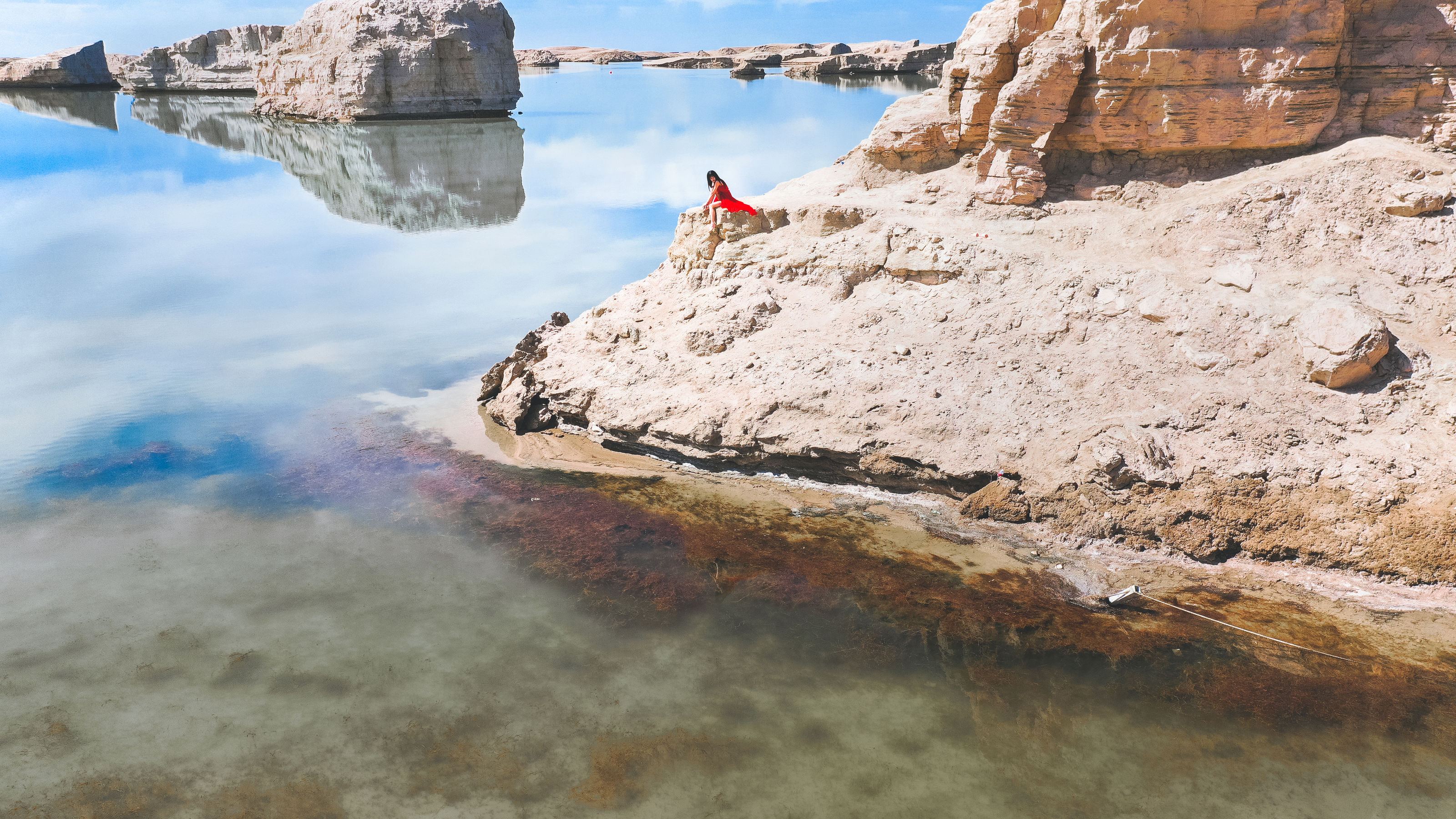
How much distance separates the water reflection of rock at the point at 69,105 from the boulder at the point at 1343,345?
4954 cm

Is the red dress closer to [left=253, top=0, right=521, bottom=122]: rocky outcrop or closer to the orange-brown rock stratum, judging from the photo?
the orange-brown rock stratum

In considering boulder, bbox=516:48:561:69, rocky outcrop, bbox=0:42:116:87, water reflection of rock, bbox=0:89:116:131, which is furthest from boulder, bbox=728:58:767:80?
rocky outcrop, bbox=0:42:116:87

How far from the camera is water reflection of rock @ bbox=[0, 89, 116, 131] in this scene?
45.2m

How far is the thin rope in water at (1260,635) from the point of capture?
615 centimetres

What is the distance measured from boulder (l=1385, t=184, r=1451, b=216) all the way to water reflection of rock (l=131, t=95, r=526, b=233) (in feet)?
57.3

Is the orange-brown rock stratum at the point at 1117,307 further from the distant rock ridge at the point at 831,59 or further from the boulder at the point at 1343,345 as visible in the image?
the distant rock ridge at the point at 831,59

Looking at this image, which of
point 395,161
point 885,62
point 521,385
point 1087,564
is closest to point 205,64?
point 395,161

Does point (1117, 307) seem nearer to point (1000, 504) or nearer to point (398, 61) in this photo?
point (1000, 504)

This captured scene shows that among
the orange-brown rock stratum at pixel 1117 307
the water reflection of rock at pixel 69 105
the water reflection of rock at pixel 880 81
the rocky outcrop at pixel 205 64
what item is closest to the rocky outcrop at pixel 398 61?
the water reflection of rock at pixel 69 105

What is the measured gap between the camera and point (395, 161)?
2966 cm

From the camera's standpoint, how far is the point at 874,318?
9781 millimetres

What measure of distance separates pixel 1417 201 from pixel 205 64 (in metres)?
73.4

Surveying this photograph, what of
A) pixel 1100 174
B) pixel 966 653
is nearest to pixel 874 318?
pixel 1100 174

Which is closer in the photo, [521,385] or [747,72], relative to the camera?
[521,385]
